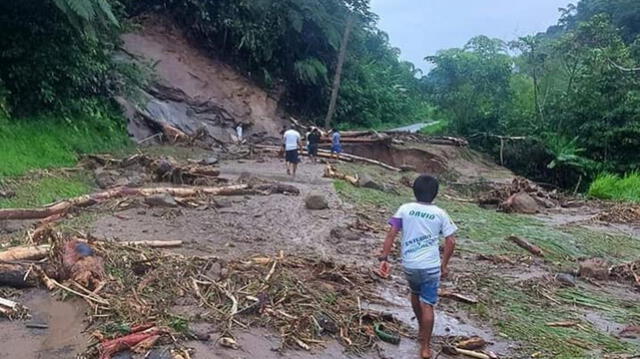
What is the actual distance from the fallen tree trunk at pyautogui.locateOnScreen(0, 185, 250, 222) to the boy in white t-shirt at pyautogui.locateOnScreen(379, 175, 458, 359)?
5.92 m

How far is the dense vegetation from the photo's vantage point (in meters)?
25.0

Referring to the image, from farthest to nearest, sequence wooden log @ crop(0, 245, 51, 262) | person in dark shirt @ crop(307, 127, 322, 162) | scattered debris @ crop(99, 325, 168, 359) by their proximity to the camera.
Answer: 1. person in dark shirt @ crop(307, 127, 322, 162)
2. wooden log @ crop(0, 245, 51, 262)
3. scattered debris @ crop(99, 325, 168, 359)

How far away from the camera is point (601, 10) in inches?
1650

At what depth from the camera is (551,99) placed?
29.2 meters

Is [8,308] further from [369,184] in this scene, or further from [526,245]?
[369,184]

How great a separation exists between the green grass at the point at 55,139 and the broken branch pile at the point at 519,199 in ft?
35.0

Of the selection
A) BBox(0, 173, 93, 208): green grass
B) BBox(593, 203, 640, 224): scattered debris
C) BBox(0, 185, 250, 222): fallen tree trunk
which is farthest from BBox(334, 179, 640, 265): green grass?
BBox(0, 173, 93, 208): green grass

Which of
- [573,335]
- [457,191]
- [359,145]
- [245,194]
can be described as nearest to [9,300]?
[573,335]

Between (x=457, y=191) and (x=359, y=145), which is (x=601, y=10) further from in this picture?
(x=457, y=191)

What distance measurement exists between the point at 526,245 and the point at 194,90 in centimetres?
1799

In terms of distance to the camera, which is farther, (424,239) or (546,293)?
(546,293)

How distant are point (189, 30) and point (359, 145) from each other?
29.4 ft

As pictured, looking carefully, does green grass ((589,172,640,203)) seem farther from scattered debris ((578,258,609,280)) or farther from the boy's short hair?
the boy's short hair

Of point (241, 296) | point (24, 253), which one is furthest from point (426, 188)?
point (24, 253)
